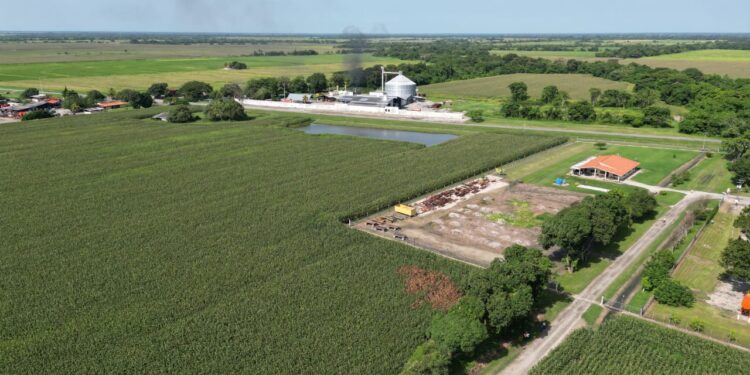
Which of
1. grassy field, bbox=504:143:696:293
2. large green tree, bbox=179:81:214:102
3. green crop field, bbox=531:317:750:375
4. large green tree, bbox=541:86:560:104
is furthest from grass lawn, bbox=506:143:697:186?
large green tree, bbox=179:81:214:102

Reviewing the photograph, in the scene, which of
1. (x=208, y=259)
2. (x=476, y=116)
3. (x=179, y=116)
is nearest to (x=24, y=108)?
(x=179, y=116)

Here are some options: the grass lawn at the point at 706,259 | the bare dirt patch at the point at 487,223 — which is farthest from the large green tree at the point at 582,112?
the grass lawn at the point at 706,259

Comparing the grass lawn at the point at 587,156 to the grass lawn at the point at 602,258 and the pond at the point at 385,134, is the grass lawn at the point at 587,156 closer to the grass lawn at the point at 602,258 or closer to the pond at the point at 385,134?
the grass lawn at the point at 602,258

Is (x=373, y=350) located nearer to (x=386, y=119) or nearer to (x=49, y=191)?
(x=49, y=191)

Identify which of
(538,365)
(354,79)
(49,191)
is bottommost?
(538,365)

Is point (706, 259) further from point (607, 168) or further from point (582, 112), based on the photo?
point (582, 112)

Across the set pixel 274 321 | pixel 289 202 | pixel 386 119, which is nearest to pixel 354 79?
pixel 386 119

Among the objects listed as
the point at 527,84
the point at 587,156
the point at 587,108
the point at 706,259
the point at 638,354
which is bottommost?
the point at 638,354
